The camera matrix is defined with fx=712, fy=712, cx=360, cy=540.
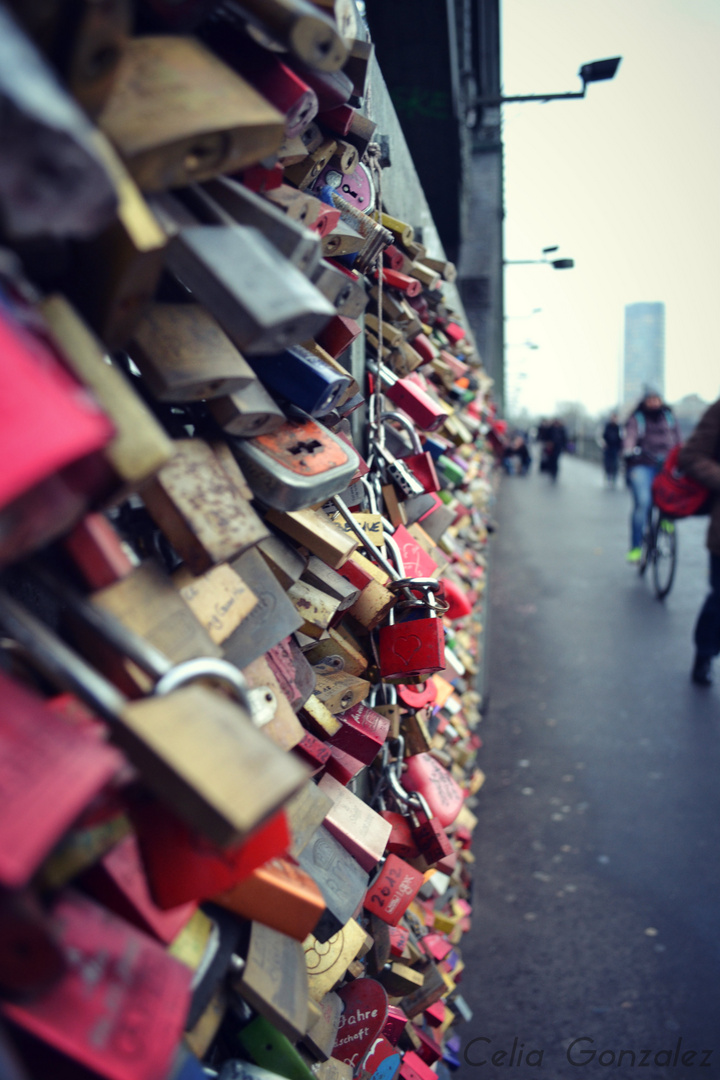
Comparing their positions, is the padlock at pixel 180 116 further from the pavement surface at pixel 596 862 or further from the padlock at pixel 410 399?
the pavement surface at pixel 596 862

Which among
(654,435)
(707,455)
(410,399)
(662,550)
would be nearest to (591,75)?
(654,435)

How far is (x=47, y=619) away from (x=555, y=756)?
3.20 meters

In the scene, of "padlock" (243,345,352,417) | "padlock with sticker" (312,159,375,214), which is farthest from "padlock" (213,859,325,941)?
"padlock with sticker" (312,159,375,214)

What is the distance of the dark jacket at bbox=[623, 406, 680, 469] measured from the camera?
23.5 feet

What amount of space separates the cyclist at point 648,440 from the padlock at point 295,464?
663 cm

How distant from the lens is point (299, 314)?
2.08 ft

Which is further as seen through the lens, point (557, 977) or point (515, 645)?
point (515, 645)

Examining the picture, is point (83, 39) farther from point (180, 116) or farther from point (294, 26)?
point (294, 26)

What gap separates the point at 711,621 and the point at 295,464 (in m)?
3.94

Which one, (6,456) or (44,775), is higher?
(6,456)

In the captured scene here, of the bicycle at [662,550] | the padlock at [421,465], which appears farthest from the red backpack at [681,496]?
the padlock at [421,465]

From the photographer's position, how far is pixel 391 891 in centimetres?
132

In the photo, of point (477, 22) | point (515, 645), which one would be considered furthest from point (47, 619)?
point (477, 22)

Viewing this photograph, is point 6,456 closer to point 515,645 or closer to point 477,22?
point 515,645
